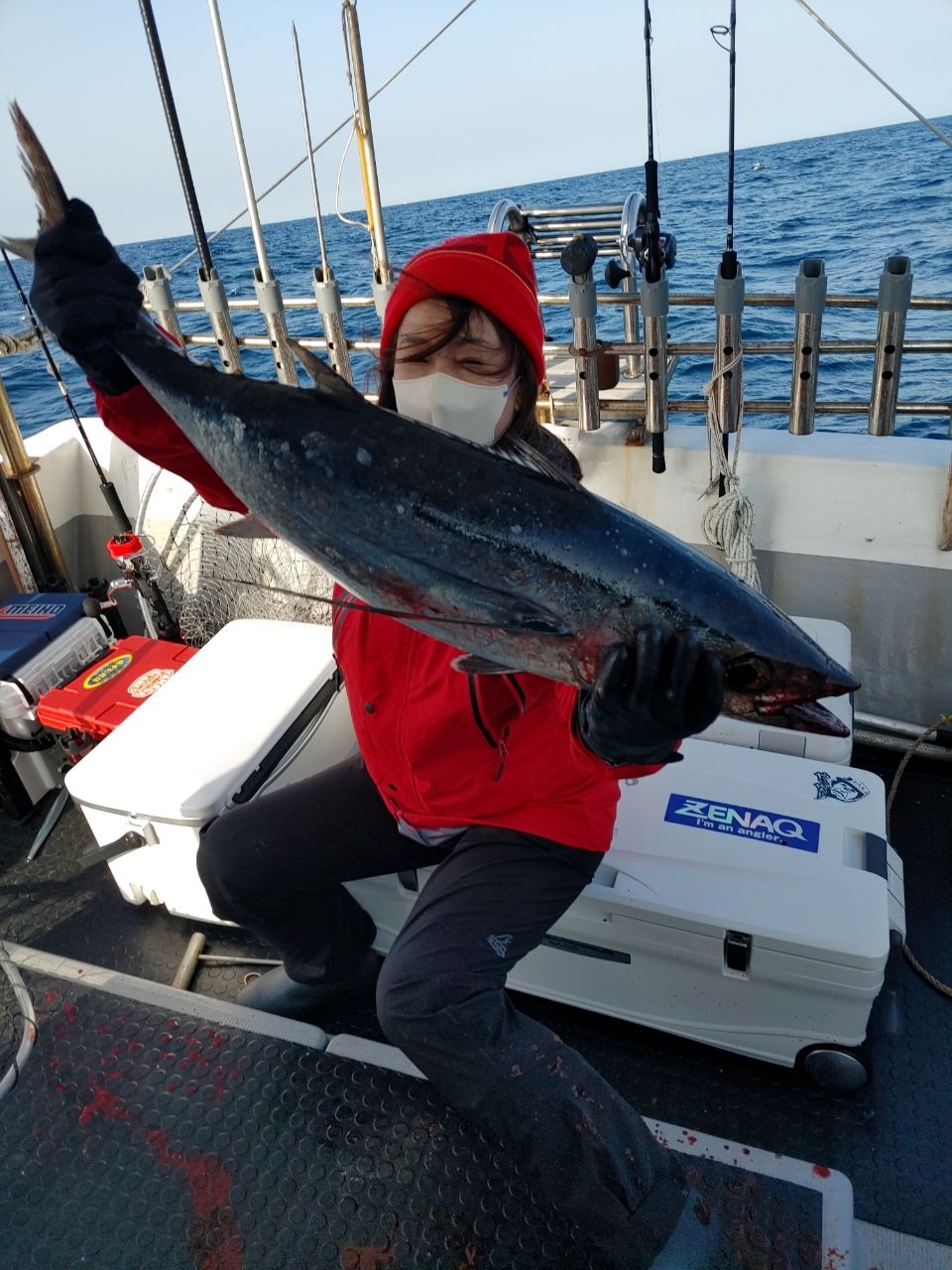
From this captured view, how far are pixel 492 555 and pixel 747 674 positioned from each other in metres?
0.55

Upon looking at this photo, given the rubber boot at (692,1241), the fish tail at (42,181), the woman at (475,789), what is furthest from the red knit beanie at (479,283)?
the rubber boot at (692,1241)

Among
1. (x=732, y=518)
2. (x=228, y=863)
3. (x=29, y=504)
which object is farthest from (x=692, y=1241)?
(x=29, y=504)

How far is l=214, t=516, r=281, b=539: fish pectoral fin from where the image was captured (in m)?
1.69

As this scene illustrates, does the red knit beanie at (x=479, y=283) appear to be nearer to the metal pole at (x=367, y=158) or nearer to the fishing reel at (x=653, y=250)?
the fishing reel at (x=653, y=250)

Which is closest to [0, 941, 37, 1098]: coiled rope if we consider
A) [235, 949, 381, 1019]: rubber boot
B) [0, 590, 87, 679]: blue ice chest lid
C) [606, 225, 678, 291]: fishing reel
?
[235, 949, 381, 1019]: rubber boot

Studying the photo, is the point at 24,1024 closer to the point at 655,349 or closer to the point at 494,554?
the point at 494,554

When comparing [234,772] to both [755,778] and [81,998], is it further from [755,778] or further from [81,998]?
Answer: [755,778]

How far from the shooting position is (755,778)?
273cm

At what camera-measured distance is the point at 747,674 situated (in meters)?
1.55

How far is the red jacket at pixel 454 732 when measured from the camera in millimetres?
→ 2123

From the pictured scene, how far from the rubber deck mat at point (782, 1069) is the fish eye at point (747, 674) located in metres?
1.66

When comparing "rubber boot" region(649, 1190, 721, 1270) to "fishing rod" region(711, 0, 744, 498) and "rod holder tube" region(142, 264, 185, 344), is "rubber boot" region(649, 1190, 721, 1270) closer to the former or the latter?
"fishing rod" region(711, 0, 744, 498)

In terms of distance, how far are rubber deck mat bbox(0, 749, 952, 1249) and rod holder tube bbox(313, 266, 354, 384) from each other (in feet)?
9.35

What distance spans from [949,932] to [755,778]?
1.12m
